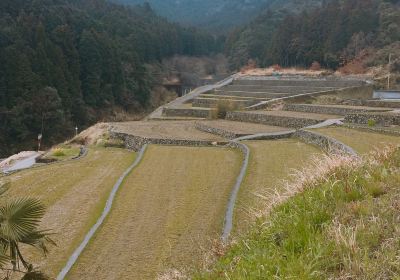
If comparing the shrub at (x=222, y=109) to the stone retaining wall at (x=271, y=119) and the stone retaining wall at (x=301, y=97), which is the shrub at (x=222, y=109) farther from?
the stone retaining wall at (x=301, y=97)

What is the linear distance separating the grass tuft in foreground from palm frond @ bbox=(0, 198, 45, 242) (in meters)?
2.14

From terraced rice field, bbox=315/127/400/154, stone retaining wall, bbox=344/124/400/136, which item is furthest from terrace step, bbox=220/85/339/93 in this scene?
terraced rice field, bbox=315/127/400/154

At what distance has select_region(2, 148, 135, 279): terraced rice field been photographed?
8586 millimetres

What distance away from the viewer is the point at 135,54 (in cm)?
7206

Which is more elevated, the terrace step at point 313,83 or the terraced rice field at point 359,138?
the terrace step at point 313,83

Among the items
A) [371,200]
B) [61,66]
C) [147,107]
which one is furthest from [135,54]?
[371,200]

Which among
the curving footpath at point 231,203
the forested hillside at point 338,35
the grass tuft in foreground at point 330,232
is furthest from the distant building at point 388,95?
the grass tuft in foreground at point 330,232

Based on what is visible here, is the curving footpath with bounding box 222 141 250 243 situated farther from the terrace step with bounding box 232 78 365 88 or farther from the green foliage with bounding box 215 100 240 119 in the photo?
the terrace step with bounding box 232 78 365 88

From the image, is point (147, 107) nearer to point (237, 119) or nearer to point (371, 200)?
point (237, 119)

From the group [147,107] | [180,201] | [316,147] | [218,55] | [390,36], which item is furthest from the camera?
[218,55]

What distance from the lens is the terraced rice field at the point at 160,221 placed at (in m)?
7.64

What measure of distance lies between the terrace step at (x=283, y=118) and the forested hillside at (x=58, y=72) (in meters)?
22.7

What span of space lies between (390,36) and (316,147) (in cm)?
4641

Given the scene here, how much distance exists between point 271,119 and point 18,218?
21.7 m
